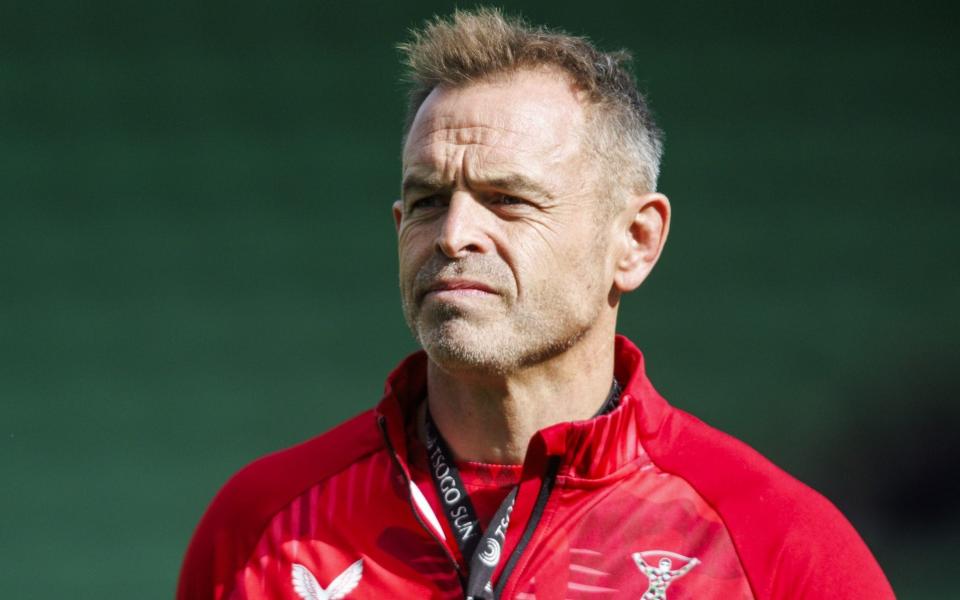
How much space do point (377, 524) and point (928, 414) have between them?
3.32 metres

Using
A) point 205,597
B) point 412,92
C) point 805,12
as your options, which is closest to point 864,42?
point 805,12

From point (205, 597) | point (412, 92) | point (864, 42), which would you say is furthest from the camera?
point (864, 42)

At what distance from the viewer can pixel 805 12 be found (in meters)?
5.14

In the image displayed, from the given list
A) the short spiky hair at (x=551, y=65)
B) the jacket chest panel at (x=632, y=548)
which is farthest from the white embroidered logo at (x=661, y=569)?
the short spiky hair at (x=551, y=65)

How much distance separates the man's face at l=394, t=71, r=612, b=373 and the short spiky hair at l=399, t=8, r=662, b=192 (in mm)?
35

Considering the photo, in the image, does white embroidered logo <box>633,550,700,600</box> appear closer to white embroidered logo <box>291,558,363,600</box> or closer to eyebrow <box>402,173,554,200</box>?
white embroidered logo <box>291,558,363,600</box>

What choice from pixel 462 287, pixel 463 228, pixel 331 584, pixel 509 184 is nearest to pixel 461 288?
pixel 462 287

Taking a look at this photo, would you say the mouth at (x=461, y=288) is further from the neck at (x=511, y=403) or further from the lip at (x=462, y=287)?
the neck at (x=511, y=403)

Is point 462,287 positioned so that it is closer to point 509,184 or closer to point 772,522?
point 509,184

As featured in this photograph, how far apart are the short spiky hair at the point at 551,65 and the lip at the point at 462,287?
15.3 inches

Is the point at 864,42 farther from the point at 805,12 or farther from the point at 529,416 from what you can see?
the point at 529,416

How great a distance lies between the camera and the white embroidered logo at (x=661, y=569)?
2.23 meters

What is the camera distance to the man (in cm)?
229

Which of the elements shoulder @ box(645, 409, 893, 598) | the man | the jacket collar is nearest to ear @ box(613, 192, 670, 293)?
the man
